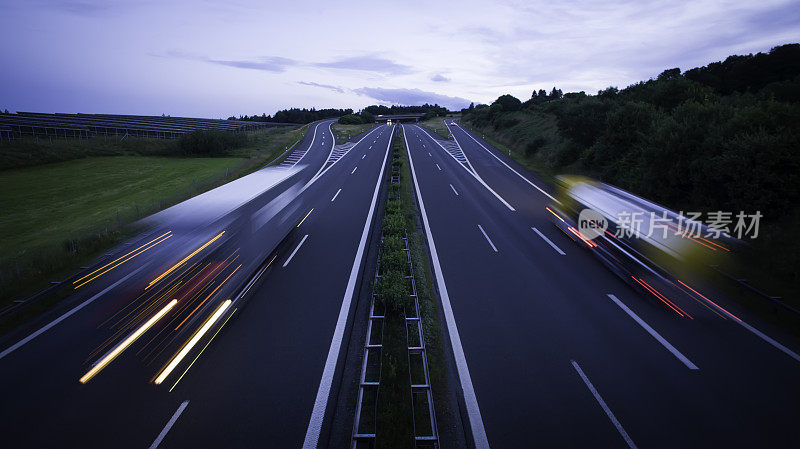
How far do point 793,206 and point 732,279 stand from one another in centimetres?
640

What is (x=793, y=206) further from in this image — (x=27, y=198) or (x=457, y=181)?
(x=27, y=198)

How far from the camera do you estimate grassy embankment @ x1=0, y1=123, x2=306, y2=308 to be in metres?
14.5

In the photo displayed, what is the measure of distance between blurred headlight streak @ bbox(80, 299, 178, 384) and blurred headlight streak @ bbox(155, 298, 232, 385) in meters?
1.49

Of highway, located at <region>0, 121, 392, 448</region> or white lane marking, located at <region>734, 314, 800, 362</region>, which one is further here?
white lane marking, located at <region>734, 314, 800, 362</region>

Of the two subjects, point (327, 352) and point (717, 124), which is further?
point (717, 124)

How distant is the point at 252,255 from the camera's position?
1419 cm

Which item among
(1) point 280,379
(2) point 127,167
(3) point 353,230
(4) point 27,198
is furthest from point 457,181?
(2) point 127,167

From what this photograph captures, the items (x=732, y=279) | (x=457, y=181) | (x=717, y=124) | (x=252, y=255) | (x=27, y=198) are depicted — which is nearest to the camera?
(x=732, y=279)

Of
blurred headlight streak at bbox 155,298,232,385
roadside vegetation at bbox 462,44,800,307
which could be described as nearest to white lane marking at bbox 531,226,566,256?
roadside vegetation at bbox 462,44,800,307

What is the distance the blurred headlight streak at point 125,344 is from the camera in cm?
810

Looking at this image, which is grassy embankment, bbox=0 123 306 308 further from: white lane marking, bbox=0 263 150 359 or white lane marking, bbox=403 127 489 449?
white lane marking, bbox=403 127 489 449

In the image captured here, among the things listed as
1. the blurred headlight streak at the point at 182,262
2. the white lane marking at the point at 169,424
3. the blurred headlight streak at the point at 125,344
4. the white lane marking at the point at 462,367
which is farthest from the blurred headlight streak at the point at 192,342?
the white lane marking at the point at 462,367

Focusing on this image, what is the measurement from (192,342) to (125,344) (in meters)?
1.70

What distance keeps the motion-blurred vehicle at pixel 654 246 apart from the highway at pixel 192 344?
32.9 feet
